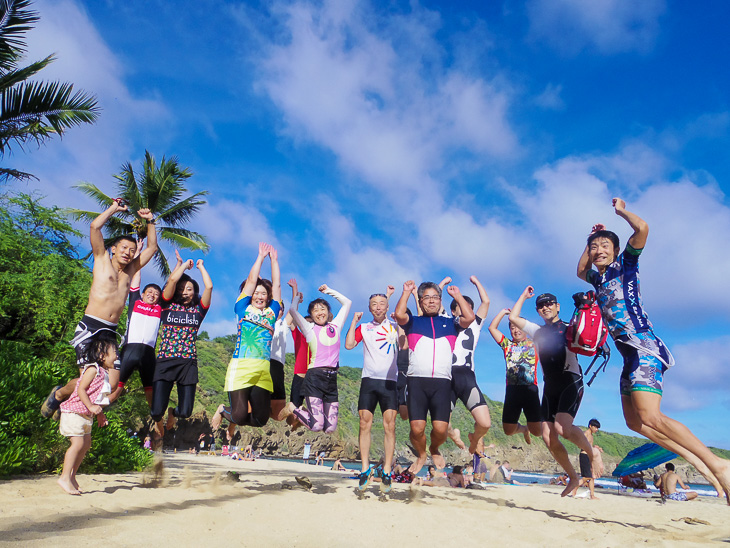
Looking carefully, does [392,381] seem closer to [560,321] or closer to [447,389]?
[447,389]

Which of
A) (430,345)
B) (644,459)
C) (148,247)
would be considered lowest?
(644,459)

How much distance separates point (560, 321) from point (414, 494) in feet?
10.2

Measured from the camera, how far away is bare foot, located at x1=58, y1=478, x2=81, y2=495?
16.0 feet

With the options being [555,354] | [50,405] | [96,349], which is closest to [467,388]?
[555,354]

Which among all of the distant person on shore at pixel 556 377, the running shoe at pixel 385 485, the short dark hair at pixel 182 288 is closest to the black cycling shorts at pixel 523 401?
the distant person on shore at pixel 556 377

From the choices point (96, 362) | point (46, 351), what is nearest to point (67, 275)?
point (46, 351)

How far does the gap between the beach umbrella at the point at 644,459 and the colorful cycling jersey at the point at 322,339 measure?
11.6 meters

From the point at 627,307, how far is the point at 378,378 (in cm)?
313

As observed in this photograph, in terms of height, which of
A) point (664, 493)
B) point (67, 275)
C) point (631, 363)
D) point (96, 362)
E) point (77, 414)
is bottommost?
point (664, 493)

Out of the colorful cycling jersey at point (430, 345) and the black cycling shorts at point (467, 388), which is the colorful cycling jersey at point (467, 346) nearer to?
the black cycling shorts at point (467, 388)

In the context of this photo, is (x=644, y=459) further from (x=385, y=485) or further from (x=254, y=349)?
(x=254, y=349)

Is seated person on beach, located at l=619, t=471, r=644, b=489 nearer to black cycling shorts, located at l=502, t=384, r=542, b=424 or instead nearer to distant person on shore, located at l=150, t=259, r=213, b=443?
black cycling shorts, located at l=502, t=384, r=542, b=424

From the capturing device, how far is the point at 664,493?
11375 millimetres

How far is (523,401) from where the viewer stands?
24.3 feet
